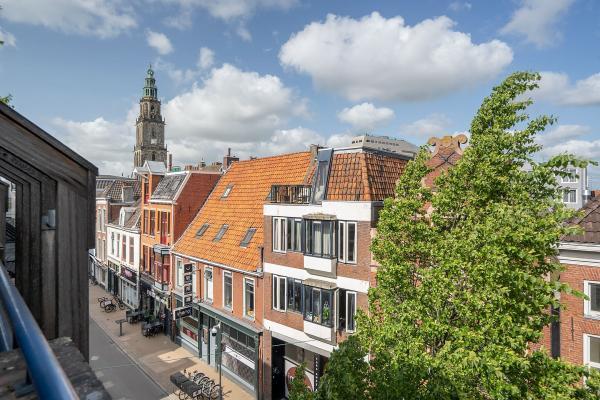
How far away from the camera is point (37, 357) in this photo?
4.21ft

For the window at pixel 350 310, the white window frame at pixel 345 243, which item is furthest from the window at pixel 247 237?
the window at pixel 350 310

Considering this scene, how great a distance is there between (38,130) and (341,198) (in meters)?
12.3

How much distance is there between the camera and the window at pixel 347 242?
46.4 ft

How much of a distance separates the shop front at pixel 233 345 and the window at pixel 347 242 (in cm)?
621

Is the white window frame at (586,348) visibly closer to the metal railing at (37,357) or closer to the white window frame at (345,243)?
the white window frame at (345,243)

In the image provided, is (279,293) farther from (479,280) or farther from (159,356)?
(479,280)

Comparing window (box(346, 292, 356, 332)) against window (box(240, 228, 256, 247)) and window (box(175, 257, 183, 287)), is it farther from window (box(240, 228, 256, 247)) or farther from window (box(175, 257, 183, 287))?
window (box(175, 257, 183, 287))

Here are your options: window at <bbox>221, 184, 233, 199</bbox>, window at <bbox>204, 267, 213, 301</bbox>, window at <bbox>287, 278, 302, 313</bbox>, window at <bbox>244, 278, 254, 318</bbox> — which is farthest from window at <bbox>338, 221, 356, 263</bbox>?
window at <bbox>221, 184, 233, 199</bbox>

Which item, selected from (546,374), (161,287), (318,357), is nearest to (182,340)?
(161,287)

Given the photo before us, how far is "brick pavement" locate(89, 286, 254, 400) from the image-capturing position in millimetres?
18109

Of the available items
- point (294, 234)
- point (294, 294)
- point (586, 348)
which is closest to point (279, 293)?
point (294, 294)

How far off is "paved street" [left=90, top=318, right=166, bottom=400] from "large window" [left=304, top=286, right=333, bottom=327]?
8247mm

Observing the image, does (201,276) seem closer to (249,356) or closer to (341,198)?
(249,356)

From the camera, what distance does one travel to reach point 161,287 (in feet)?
80.7
